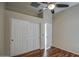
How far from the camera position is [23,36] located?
4.69 feet

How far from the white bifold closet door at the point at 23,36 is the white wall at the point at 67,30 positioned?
22 centimetres

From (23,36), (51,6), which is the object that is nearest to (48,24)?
(51,6)

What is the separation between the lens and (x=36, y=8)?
4.73 ft

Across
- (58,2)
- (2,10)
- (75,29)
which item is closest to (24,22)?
(2,10)

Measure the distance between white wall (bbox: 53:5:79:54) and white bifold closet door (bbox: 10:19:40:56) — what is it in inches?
8.5

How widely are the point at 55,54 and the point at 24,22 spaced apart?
→ 493 millimetres

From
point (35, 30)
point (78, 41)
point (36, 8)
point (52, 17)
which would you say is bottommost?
point (78, 41)

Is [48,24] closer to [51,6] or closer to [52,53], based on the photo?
[51,6]

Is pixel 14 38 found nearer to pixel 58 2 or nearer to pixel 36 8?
pixel 36 8

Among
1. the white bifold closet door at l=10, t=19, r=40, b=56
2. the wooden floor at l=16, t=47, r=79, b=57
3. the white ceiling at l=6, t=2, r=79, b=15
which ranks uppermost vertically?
the white ceiling at l=6, t=2, r=79, b=15

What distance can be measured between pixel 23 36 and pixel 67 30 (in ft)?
1.66

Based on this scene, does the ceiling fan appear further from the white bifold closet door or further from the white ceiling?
the white bifold closet door

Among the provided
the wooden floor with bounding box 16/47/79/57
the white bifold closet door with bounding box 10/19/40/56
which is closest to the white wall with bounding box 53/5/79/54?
the wooden floor with bounding box 16/47/79/57

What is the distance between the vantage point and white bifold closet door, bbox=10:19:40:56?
4.61 ft
